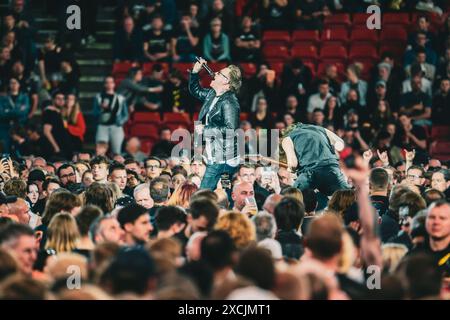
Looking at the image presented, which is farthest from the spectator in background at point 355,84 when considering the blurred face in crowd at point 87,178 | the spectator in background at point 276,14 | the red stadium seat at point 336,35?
the blurred face in crowd at point 87,178

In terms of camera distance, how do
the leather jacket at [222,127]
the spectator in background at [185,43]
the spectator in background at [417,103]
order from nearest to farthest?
the leather jacket at [222,127] < the spectator in background at [417,103] < the spectator in background at [185,43]

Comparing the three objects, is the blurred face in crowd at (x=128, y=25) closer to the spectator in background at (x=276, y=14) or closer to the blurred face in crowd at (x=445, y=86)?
the spectator in background at (x=276, y=14)

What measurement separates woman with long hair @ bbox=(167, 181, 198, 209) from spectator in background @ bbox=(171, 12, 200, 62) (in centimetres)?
825

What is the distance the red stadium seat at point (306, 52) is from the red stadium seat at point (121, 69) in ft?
9.29

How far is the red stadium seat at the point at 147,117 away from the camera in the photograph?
60.1 ft

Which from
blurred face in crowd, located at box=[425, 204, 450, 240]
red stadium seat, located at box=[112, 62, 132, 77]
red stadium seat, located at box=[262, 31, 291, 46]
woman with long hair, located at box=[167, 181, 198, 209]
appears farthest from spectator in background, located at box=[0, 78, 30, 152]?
blurred face in crowd, located at box=[425, 204, 450, 240]

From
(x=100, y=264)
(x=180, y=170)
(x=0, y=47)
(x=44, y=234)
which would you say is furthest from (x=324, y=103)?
(x=100, y=264)

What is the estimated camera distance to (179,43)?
19203 mm

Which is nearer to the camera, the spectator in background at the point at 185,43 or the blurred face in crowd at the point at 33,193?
the blurred face in crowd at the point at 33,193

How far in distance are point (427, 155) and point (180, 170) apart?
12.9 feet

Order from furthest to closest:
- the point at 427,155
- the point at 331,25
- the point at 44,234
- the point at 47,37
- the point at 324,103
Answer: the point at 47,37 < the point at 331,25 < the point at 324,103 < the point at 427,155 < the point at 44,234

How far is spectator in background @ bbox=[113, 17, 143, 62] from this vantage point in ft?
63.8

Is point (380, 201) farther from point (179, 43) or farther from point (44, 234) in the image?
point (179, 43)

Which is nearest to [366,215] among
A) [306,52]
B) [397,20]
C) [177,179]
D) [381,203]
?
[381,203]
